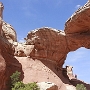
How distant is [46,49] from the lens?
25844mm

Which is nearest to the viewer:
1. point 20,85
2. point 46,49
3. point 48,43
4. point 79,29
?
point 20,85

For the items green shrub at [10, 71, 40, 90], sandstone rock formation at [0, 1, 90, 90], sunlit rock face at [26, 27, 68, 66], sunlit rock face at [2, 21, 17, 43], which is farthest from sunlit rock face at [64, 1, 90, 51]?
green shrub at [10, 71, 40, 90]

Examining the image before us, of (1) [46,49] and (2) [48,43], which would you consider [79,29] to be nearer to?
(2) [48,43]

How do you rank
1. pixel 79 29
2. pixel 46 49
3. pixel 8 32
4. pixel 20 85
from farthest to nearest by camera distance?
pixel 8 32
pixel 46 49
pixel 79 29
pixel 20 85

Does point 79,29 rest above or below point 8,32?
below

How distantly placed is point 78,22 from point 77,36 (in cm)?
344

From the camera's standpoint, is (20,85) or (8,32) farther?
(8,32)

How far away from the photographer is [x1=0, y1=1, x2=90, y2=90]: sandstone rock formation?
22.1m

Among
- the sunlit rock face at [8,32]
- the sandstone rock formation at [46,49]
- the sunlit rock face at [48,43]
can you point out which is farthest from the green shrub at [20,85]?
the sunlit rock face at [8,32]

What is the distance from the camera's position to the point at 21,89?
16875mm

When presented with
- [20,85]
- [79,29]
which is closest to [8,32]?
[79,29]

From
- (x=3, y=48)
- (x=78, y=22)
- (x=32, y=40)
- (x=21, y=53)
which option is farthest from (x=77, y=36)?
(x=3, y=48)

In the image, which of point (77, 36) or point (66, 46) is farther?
point (66, 46)

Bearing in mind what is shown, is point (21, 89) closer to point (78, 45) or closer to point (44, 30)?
point (44, 30)
